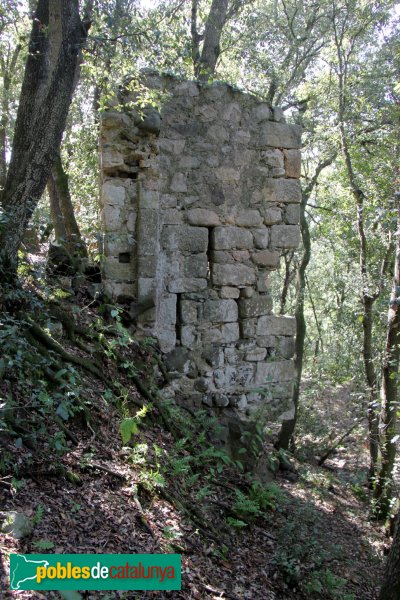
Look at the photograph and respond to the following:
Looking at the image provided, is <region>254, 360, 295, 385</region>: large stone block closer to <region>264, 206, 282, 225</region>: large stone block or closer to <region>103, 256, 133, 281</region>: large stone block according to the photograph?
<region>264, 206, 282, 225</region>: large stone block

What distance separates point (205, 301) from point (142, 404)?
1.52 m

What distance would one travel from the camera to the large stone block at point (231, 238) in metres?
5.74

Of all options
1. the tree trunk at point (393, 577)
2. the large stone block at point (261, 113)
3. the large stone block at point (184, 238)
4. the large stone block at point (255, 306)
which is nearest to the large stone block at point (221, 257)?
the large stone block at point (184, 238)

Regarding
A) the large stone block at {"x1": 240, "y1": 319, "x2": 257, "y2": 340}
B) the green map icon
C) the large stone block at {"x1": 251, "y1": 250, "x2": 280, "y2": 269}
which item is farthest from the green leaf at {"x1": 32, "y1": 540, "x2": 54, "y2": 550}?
the large stone block at {"x1": 251, "y1": 250, "x2": 280, "y2": 269}

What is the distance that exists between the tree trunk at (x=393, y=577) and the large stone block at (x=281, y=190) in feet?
11.8

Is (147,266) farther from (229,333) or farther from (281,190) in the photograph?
(281,190)

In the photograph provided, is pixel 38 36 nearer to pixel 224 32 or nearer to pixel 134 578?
pixel 134 578

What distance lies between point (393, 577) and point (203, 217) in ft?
12.4

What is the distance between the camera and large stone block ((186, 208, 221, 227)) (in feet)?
18.5

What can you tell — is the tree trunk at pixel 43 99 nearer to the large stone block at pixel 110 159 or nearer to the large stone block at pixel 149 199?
the large stone block at pixel 110 159

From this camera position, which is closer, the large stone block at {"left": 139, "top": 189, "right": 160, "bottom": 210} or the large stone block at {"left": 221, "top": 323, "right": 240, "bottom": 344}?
the large stone block at {"left": 139, "top": 189, "right": 160, "bottom": 210}

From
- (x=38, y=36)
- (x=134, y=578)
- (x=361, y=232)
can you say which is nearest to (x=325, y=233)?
(x=361, y=232)

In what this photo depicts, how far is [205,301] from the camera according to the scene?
5.71 m

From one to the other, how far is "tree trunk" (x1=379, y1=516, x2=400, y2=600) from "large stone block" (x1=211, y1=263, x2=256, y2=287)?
2901mm
